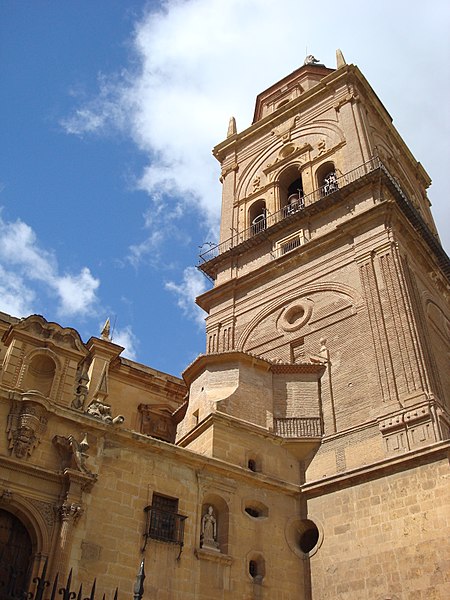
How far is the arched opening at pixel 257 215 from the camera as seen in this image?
84.5 ft

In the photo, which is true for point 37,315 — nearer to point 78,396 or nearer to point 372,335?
point 78,396

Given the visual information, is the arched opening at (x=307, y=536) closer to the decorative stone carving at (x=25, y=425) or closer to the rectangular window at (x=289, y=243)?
the decorative stone carving at (x=25, y=425)

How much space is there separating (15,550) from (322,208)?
15217 mm

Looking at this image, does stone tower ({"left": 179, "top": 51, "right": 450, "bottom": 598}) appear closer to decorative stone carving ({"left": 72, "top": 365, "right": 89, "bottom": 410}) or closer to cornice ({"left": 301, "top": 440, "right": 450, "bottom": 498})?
cornice ({"left": 301, "top": 440, "right": 450, "bottom": 498})

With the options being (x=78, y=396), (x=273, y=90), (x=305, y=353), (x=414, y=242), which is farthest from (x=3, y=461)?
(x=273, y=90)

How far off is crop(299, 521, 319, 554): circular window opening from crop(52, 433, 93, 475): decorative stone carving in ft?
19.0

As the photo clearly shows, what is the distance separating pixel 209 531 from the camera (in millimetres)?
13398

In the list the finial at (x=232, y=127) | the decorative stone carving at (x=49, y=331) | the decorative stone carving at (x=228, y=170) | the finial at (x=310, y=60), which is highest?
the finial at (x=310, y=60)

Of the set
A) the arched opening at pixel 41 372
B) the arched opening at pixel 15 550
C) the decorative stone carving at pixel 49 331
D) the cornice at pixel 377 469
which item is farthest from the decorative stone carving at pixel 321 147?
the arched opening at pixel 15 550

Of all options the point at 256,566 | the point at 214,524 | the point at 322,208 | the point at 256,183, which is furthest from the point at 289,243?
the point at 256,566

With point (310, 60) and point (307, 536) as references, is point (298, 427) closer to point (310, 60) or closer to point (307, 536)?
point (307, 536)

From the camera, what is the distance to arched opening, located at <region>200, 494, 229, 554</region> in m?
13.3

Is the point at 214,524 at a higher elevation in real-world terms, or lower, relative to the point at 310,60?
lower

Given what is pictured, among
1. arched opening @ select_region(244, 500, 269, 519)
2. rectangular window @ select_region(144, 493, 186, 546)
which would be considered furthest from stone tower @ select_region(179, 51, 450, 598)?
rectangular window @ select_region(144, 493, 186, 546)
